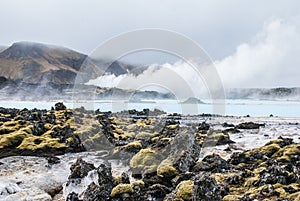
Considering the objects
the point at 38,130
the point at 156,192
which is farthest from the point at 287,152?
the point at 38,130

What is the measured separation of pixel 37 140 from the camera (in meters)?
35.2

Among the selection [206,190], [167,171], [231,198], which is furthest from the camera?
[167,171]

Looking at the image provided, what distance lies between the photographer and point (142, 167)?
2359 centimetres

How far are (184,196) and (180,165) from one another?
6839 millimetres

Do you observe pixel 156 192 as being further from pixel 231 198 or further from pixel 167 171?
pixel 231 198

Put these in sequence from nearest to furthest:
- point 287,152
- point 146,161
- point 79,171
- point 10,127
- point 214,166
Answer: point 79,171
point 214,166
point 146,161
point 287,152
point 10,127

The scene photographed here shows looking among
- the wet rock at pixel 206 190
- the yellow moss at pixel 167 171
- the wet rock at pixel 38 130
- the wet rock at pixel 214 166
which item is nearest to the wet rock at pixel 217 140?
the wet rock at pixel 214 166

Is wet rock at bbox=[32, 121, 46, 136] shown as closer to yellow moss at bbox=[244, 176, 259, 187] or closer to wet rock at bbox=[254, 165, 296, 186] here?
yellow moss at bbox=[244, 176, 259, 187]

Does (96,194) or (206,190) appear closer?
(206,190)

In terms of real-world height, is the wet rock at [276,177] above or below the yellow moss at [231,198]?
above

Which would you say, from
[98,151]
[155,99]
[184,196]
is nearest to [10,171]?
[98,151]

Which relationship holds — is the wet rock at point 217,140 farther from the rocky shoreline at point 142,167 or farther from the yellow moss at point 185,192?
the yellow moss at point 185,192

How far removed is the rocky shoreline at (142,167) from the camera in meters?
15.1

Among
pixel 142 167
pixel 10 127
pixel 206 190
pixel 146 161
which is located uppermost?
pixel 206 190
